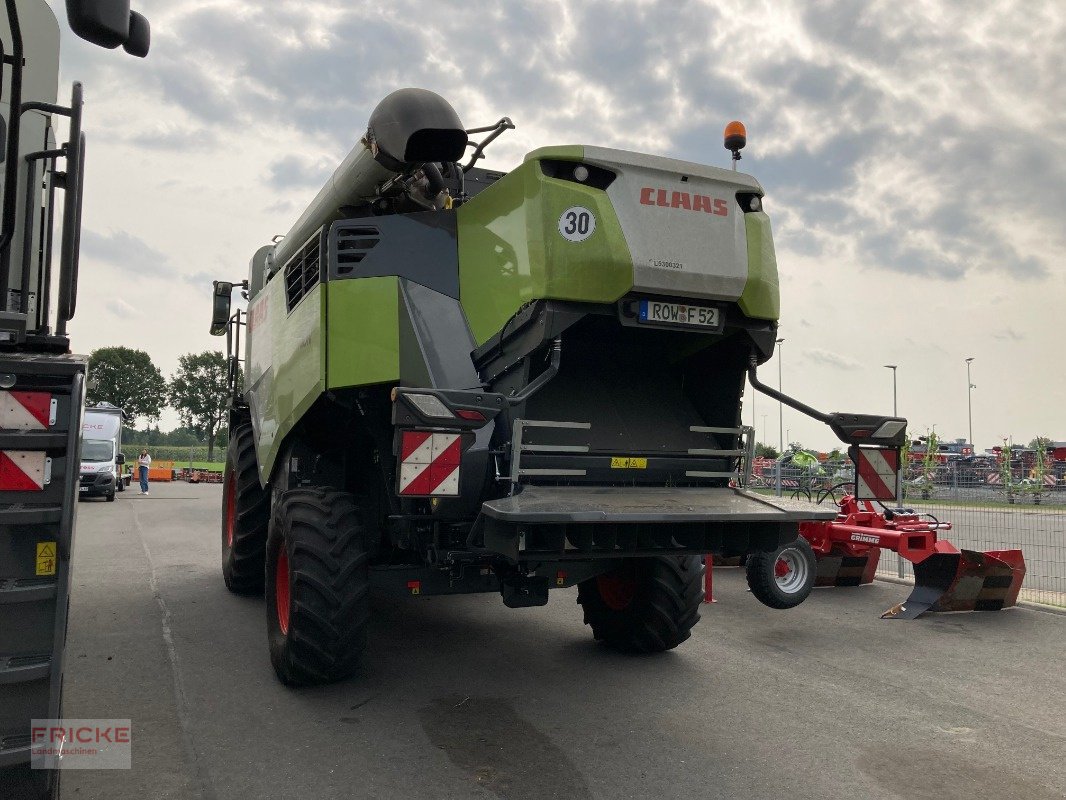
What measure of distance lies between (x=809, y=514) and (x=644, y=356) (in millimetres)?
1343

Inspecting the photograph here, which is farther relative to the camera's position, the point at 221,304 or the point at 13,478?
the point at 221,304

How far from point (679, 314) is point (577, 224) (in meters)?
0.74

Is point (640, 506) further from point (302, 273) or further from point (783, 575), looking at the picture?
point (783, 575)

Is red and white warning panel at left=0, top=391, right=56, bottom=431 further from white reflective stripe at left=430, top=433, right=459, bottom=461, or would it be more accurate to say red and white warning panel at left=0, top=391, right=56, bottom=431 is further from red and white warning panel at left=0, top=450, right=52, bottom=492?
white reflective stripe at left=430, top=433, right=459, bottom=461

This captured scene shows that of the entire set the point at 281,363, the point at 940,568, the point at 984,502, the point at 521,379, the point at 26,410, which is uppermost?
the point at 281,363

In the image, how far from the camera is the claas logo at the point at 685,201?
4.41 meters

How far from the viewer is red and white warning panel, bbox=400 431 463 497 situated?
3.94 m

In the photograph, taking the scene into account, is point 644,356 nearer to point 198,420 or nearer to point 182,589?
point 182,589

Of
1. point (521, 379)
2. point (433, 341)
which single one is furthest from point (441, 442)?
point (433, 341)

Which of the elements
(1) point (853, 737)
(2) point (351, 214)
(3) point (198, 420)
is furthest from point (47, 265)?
(3) point (198, 420)

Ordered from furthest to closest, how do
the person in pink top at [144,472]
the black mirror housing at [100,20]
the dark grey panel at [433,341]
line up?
the person in pink top at [144,472] → the dark grey panel at [433,341] → the black mirror housing at [100,20]

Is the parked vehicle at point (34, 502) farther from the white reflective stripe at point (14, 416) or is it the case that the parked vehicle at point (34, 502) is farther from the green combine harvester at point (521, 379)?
the green combine harvester at point (521, 379)

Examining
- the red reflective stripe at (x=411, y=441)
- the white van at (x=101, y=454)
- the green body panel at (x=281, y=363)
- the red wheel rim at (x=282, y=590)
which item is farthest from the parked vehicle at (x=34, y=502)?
the white van at (x=101, y=454)

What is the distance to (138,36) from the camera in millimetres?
2742
